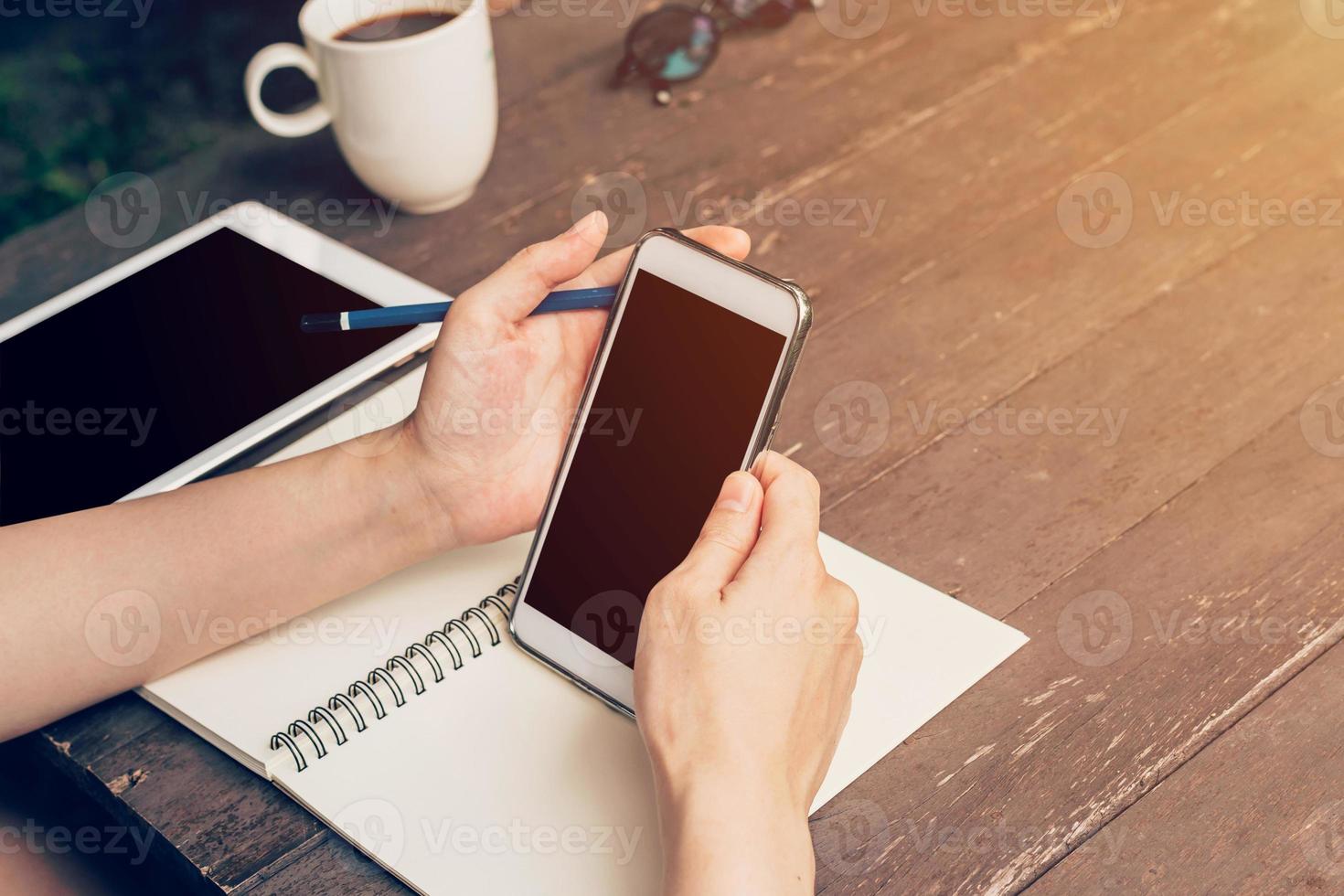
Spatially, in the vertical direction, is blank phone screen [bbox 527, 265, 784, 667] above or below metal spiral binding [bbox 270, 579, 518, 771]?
above

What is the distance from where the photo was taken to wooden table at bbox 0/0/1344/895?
663mm

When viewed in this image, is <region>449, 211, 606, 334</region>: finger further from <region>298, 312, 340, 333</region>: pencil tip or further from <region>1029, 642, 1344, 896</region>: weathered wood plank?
<region>1029, 642, 1344, 896</region>: weathered wood plank

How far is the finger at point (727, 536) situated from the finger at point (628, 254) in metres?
0.16

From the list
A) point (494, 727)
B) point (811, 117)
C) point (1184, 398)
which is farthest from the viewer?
point (811, 117)

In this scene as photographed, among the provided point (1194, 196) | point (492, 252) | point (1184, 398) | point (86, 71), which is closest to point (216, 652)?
point (492, 252)

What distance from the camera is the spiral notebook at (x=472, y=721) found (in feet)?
2.13

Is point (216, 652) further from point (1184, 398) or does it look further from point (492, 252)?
point (1184, 398)

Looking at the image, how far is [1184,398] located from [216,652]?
74cm

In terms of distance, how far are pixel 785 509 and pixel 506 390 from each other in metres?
0.23

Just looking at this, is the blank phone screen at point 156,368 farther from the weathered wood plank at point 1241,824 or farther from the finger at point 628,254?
the weathered wood plank at point 1241,824

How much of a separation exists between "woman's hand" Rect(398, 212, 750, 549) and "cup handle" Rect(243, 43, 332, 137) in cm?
47

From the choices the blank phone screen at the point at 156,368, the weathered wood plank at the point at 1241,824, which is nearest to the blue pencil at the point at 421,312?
the blank phone screen at the point at 156,368

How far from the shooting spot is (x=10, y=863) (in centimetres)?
79

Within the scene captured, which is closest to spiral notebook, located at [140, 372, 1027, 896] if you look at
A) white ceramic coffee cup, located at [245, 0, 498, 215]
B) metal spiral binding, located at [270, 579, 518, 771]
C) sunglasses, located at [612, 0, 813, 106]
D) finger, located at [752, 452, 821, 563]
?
metal spiral binding, located at [270, 579, 518, 771]
